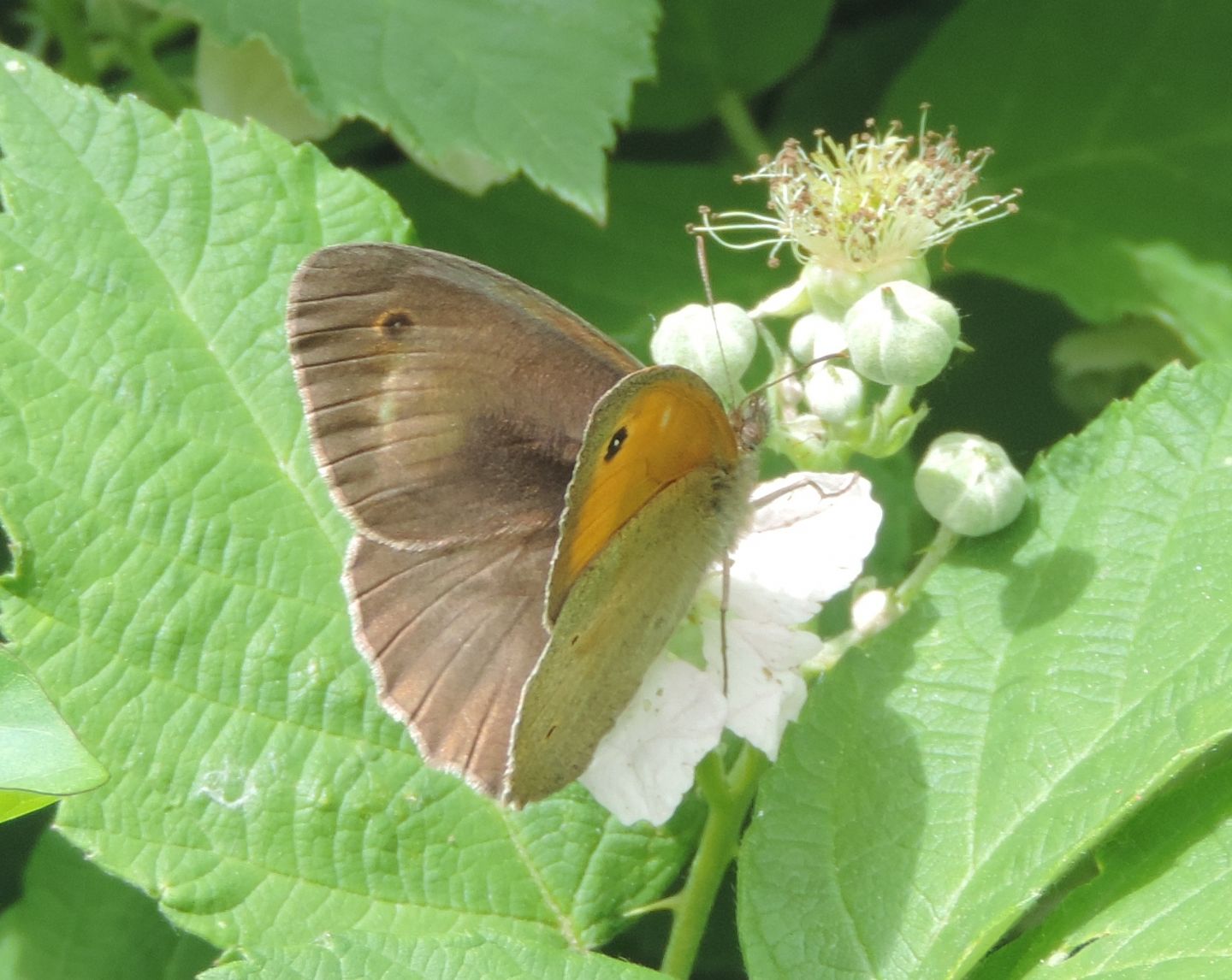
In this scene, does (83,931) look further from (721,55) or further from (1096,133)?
(1096,133)

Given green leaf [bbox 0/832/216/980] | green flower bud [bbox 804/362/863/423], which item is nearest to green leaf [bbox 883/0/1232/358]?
green flower bud [bbox 804/362/863/423]

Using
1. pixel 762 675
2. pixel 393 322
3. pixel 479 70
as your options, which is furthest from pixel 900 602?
pixel 479 70

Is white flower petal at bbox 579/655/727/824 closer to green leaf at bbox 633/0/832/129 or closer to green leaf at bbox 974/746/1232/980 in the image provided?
green leaf at bbox 974/746/1232/980

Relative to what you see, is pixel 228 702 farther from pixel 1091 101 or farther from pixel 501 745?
pixel 1091 101

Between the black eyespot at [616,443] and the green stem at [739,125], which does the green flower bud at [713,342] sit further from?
the green stem at [739,125]

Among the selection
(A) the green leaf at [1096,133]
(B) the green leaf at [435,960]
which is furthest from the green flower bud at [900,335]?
(A) the green leaf at [1096,133]

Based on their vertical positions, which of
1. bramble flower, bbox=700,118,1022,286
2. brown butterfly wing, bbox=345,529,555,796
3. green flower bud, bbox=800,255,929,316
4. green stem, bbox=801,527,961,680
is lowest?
brown butterfly wing, bbox=345,529,555,796
